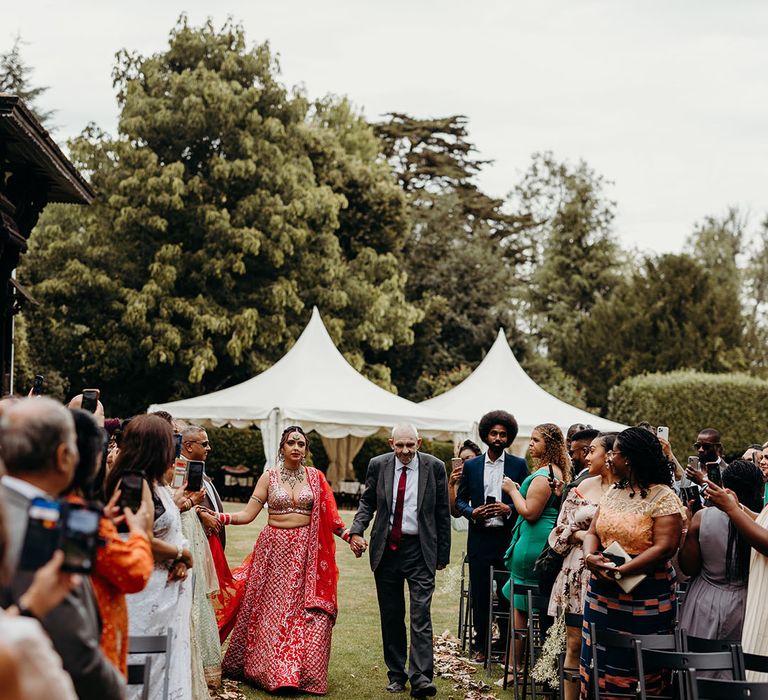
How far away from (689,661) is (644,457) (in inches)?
55.4

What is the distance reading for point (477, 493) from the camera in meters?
9.20

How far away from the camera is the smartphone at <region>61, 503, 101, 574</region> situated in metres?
2.46

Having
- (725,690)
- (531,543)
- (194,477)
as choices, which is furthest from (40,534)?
(531,543)

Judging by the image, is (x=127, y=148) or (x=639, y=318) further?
(x=639, y=318)

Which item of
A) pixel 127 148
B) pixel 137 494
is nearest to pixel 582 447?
pixel 137 494

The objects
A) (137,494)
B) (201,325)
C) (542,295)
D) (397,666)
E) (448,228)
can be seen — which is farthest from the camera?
(542,295)

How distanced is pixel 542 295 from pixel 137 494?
47.7 metres

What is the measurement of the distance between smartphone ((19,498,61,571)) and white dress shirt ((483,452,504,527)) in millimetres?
6821

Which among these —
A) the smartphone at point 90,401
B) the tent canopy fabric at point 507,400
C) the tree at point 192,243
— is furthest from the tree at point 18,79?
the smartphone at point 90,401

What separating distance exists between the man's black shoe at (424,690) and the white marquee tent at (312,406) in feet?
42.7

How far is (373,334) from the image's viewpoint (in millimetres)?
33719

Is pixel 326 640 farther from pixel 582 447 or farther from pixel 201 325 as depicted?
pixel 201 325

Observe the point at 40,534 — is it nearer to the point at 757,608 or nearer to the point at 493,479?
the point at 757,608

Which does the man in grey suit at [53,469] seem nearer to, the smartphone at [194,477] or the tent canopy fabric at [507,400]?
the smartphone at [194,477]
